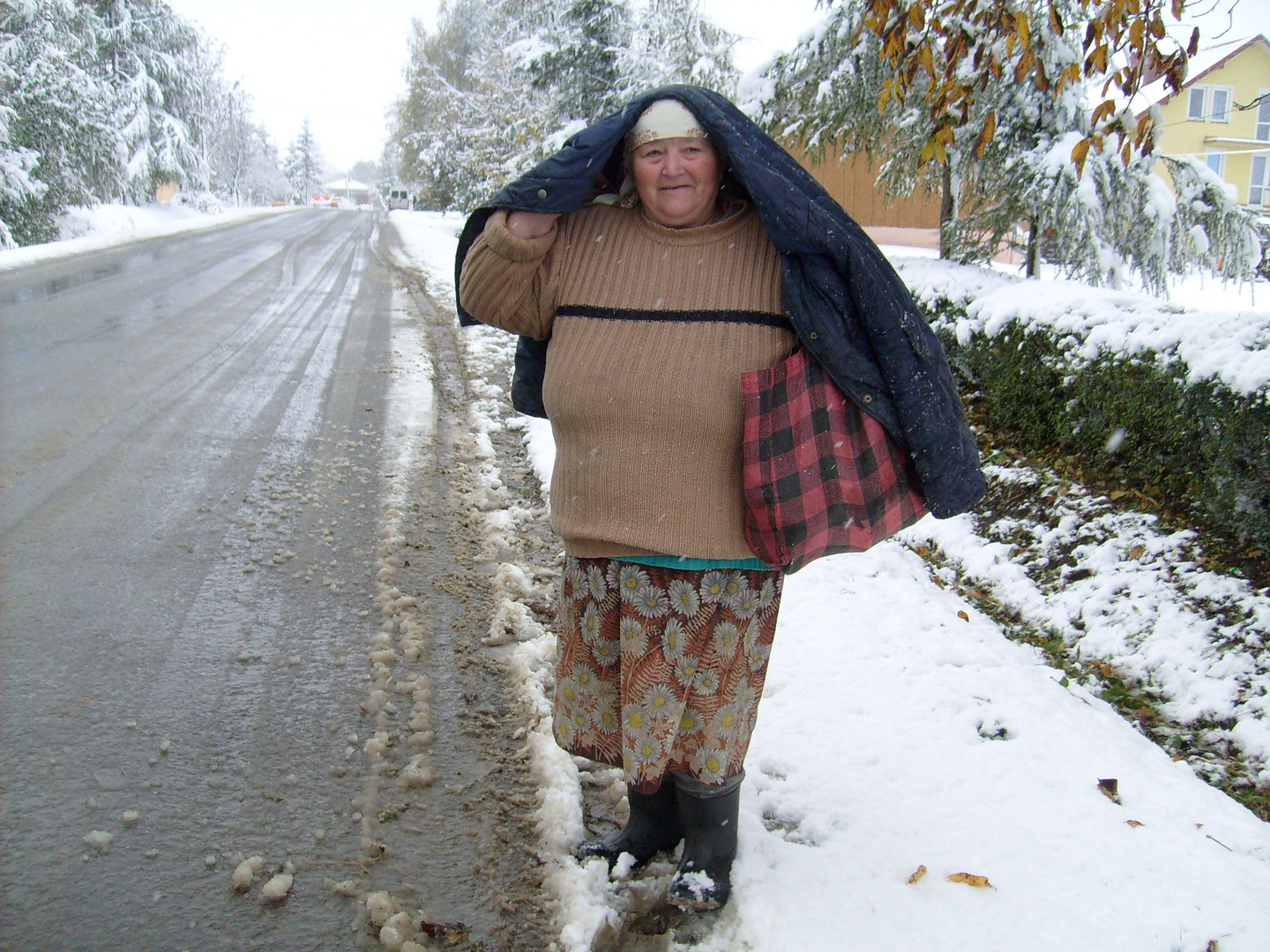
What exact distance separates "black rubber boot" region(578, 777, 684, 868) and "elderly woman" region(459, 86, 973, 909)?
0.71 ft

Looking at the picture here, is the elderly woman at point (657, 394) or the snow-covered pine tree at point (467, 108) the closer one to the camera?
the elderly woman at point (657, 394)

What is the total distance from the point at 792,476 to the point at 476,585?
2183 millimetres

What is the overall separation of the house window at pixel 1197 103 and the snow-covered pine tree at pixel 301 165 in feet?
288

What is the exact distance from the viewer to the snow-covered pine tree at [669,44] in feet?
39.0

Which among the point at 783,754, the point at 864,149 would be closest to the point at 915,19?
the point at 783,754

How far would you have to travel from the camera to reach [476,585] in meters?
3.60

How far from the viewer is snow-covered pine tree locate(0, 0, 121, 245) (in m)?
18.1

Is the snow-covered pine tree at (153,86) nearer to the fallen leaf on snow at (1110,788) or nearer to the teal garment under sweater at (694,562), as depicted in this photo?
the teal garment under sweater at (694,562)

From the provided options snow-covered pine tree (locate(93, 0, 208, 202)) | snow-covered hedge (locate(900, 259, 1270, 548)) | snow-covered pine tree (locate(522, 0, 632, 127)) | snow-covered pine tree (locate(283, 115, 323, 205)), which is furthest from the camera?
snow-covered pine tree (locate(283, 115, 323, 205))

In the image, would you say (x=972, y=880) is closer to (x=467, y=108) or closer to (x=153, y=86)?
(x=467, y=108)

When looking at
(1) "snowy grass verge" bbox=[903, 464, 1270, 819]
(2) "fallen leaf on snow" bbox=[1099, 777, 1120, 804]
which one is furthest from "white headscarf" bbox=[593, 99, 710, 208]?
(1) "snowy grass verge" bbox=[903, 464, 1270, 819]

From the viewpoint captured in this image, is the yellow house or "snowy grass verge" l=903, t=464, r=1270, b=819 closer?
Answer: "snowy grass verge" l=903, t=464, r=1270, b=819

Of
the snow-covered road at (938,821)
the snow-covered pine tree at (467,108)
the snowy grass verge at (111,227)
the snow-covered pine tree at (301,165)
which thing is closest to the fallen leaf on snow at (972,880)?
the snow-covered road at (938,821)

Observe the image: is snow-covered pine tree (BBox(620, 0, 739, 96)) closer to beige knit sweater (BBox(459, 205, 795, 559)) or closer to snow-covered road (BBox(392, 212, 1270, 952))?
snow-covered road (BBox(392, 212, 1270, 952))
